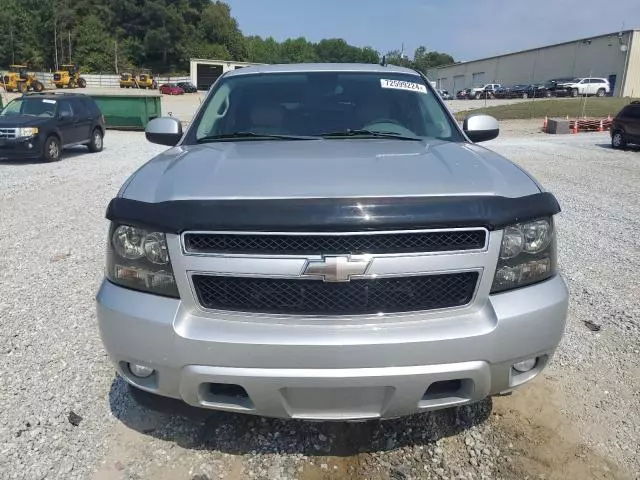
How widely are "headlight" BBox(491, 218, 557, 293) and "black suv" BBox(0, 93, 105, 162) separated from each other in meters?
13.7

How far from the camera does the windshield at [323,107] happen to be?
3406 mm

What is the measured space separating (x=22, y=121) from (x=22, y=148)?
803 mm

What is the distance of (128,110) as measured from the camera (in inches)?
918

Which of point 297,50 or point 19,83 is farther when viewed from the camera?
point 297,50

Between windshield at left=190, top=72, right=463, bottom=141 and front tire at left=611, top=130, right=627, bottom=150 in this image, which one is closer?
windshield at left=190, top=72, right=463, bottom=141

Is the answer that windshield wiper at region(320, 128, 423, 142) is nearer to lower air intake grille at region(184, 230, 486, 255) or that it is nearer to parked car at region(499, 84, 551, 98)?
lower air intake grille at region(184, 230, 486, 255)

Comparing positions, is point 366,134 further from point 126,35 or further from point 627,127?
point 126,35

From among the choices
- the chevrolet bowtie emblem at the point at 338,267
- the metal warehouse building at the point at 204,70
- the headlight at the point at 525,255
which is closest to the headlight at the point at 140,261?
the chevrolet bowtie emblem at the point at 338,267

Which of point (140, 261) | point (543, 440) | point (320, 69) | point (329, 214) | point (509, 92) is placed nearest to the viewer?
point (329, 214)

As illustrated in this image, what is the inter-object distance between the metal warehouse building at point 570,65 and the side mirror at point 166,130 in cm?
6079

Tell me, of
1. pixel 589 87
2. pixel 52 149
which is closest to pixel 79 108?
pixel 52 149

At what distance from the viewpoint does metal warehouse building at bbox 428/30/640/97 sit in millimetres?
54094

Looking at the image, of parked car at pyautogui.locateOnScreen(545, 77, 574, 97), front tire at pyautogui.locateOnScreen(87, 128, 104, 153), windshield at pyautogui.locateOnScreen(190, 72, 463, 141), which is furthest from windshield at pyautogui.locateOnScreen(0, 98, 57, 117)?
parked car at pyautogui.locateOnScreen(545, 77, 574, 97)

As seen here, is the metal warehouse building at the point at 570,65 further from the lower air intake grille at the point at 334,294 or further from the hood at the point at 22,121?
the lower air intake grille at the point at 334,294
